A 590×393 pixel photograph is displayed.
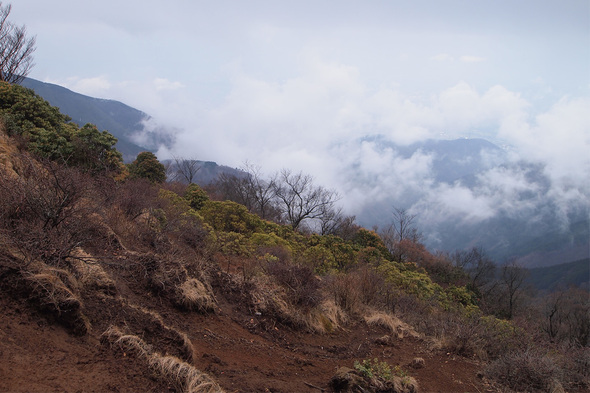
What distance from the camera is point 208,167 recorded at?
4397 inches

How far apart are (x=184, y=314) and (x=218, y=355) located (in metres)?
1.20

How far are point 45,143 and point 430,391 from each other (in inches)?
524

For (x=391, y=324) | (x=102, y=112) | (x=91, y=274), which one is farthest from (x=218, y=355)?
(x=102, y=112)

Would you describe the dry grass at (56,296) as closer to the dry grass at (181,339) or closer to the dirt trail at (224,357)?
the dirt trail at (224,357)

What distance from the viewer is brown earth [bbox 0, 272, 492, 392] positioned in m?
3.22

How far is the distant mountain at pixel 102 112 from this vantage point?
9507cm

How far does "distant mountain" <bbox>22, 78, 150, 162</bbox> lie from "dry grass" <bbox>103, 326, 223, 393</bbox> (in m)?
87.3

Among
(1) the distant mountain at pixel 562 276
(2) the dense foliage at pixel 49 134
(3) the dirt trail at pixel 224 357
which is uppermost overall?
(1) the distant mountain at pixel 562 276

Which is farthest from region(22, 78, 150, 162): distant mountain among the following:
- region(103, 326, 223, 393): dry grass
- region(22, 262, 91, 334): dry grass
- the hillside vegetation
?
region(103, 326, 223, 393): dry grass

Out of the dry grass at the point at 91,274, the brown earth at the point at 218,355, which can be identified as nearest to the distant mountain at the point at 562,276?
the brown earth at the point at 218,355

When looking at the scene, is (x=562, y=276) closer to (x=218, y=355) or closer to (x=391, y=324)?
(x=391, y=324)

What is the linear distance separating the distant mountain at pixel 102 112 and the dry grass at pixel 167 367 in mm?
87280

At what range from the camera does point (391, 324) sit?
346 inches

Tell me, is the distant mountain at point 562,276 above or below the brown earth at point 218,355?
above
